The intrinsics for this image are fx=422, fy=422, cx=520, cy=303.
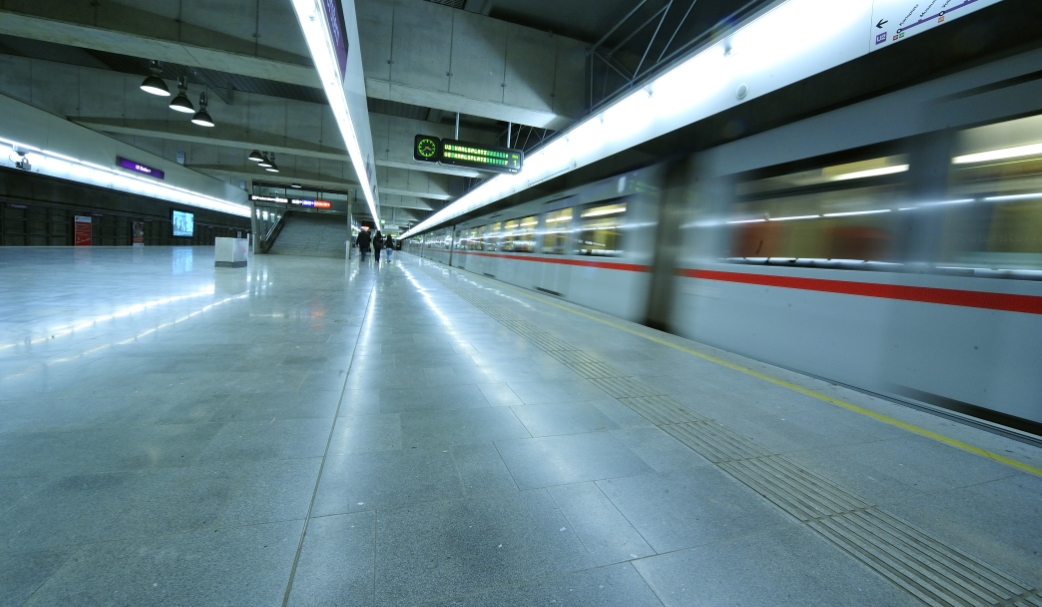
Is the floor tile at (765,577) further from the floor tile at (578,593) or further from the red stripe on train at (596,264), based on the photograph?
the red stripe on train at (596,264)

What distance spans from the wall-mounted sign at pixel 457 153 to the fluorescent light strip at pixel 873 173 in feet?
25.8

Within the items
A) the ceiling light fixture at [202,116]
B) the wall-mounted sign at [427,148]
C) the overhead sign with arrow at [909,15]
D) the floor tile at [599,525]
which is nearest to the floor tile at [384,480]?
the floor tile at [599,525]

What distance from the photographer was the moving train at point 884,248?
10.2 feet

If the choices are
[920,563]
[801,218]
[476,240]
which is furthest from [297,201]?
[920,563]

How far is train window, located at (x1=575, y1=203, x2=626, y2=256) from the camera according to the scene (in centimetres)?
845

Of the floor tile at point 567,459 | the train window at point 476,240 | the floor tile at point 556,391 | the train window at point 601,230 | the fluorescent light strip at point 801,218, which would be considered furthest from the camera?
the train window at point 476,240

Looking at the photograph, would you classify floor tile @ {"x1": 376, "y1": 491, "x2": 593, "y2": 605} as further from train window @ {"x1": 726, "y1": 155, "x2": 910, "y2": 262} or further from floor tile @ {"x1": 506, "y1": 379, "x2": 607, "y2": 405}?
train window @ {"x1": 726, "y1": 155, "x2": 910, "y2": 262}

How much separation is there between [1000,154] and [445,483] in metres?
4.61

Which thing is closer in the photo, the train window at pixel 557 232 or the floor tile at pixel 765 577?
the floor tile at pixel 765 577

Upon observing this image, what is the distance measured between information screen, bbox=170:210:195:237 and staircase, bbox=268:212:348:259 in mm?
5557

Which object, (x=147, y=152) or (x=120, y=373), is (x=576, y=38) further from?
(x=147, y=152)

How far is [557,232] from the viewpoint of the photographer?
1138 centimetres

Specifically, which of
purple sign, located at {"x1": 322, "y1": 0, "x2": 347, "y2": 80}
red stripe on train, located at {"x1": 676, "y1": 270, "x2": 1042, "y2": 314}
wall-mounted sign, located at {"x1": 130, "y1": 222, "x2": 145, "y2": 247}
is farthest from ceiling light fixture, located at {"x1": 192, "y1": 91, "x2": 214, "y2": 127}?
wall-mounted sign, located at {"x1": 130, "y1": 222, "x2": 145, "y2": 247}

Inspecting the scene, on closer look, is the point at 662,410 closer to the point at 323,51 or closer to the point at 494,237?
the point at 323,51
